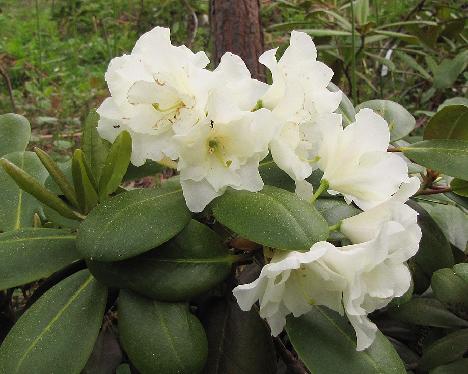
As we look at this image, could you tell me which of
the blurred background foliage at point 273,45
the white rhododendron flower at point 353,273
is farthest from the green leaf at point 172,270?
the blurred background foliage at point 273,45

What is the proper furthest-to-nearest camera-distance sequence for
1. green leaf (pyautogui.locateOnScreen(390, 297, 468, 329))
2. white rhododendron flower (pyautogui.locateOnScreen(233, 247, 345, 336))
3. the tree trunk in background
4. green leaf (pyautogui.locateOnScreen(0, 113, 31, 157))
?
the tree trunk in background < green leaf (pyautogui.locateOnScreen(0, 113, 31, 157)) < green leaf (pyautogui.locateOnScreen(390, 297, 468, 329)) < white rhododendron flower (pyautogui.locateOnScreen(233, 247, 345, 336))

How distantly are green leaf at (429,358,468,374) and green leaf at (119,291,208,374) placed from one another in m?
0.41

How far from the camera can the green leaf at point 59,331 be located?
776 mm

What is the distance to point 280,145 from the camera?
2.67 feet

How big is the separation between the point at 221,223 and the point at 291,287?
125 mm

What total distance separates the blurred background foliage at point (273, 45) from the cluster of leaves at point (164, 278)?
0.81 metres

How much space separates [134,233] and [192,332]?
16 cm

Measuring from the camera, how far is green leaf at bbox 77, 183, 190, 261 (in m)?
0.75

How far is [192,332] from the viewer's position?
809 mm

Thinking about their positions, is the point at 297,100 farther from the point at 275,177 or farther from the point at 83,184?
the point at 83,184

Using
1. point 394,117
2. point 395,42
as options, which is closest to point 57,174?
point 394,117

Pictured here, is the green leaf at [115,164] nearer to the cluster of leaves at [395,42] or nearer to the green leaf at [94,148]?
the green leaf at [94,148]

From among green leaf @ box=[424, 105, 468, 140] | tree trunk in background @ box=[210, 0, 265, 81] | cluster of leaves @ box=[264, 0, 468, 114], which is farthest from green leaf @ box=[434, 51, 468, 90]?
green leaf @ box=[424, 105, 468, 140]

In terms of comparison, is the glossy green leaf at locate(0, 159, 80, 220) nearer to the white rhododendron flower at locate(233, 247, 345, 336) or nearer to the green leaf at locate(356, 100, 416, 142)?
the white rhododendron flower at locate(233, 247, 345, 336)
